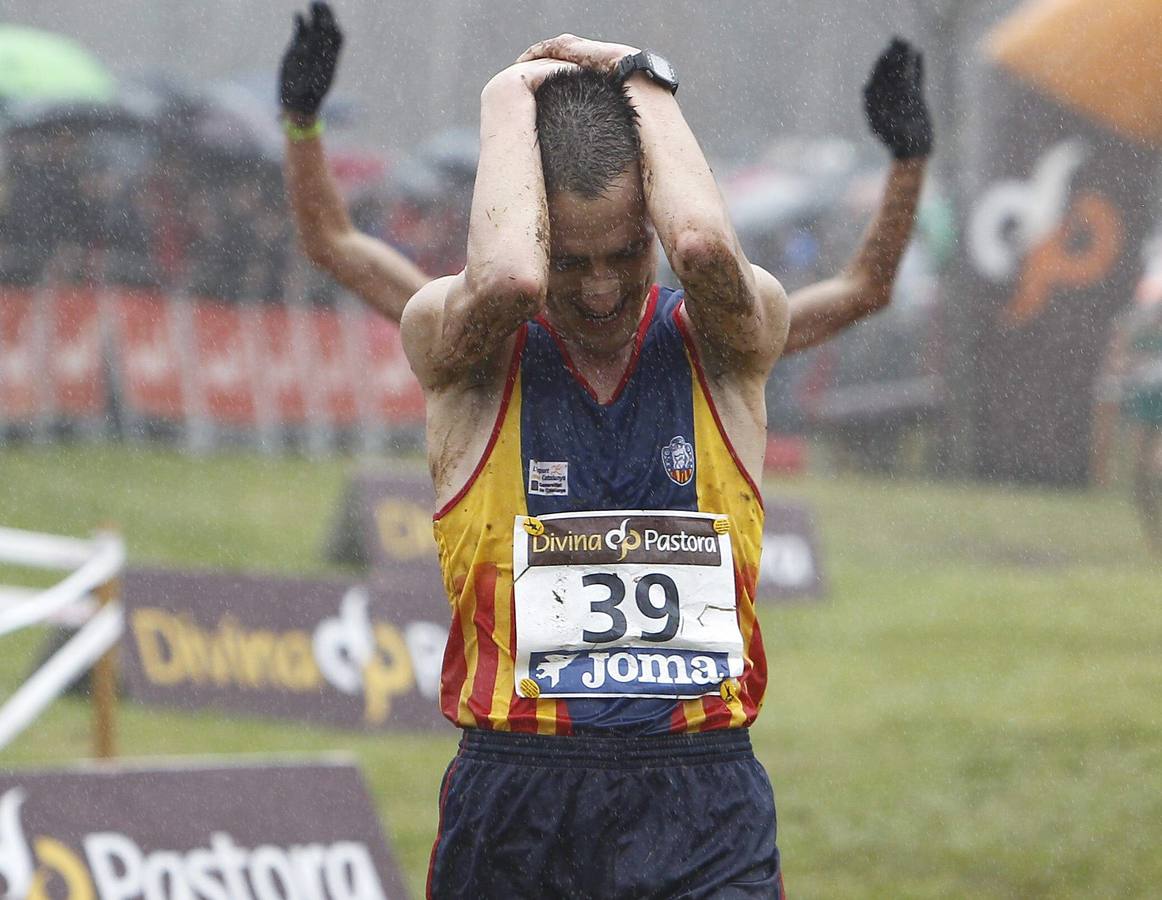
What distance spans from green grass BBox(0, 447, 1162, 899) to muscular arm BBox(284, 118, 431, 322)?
3.00 meters

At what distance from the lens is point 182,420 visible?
1465 centimetres

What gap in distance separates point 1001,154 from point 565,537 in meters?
13.0

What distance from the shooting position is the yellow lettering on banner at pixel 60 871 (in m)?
4.70

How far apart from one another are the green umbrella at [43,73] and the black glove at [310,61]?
39.6ft

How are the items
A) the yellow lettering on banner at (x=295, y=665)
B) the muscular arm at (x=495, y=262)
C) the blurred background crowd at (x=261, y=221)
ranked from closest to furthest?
the muscular arm at (x=495, y=262) → the yellow lettering on banner at (x=295, y=665) → the blurred background crowd at (x=261, y=221)

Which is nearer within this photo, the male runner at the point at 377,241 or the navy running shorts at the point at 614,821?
the navy running shorts at the point at 614,821

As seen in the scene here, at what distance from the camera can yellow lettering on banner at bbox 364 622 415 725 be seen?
764 cm

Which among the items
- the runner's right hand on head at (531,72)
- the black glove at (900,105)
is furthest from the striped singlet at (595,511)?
the black glove at (900,105)

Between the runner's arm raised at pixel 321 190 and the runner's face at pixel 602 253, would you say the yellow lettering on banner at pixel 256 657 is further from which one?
the runner's face at pixel 602 253

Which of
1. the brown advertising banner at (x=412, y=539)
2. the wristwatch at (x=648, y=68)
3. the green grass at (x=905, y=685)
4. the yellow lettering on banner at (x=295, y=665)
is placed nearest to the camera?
the wristwatch at (x=648, y=68)

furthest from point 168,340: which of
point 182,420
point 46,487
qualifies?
point 46,487

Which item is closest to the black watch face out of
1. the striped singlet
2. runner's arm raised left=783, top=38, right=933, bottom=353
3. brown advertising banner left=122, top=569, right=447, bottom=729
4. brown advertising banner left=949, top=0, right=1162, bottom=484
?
the striped singlet

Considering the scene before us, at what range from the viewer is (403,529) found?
983 cm

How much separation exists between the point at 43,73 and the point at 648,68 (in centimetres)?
1305
